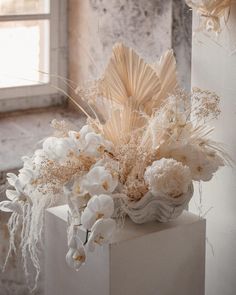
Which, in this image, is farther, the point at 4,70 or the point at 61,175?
the point at 4,70

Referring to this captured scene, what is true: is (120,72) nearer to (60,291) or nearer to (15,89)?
(60,291)

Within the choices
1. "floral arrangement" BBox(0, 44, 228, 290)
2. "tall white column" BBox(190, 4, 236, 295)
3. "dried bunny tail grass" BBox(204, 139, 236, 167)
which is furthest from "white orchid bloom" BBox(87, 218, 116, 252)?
"tall white column" BBox(190, 4, 236, 295)

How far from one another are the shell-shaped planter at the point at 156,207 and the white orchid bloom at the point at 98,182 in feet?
0.32

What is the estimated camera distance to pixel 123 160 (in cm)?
215

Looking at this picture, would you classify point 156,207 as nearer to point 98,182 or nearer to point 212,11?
point 98,182

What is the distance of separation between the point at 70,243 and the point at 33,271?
0.80m

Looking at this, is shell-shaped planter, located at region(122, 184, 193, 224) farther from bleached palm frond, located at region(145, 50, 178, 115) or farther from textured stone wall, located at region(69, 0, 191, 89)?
textured stone wall, located at region(69, 0, 191, 89)

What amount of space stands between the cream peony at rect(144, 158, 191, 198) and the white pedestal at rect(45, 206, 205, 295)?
0.49ft

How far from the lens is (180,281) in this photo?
2.25 metres

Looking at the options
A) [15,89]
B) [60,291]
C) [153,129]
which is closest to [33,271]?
[60,291]

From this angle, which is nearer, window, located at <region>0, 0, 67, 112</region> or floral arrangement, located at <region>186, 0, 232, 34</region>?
floral arrangement, located at <region>186, 0, 232, 34</region>

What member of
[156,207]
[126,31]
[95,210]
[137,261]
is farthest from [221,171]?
[126,31]

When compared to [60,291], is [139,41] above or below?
above

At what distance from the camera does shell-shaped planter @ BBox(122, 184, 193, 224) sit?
6.97 ft
